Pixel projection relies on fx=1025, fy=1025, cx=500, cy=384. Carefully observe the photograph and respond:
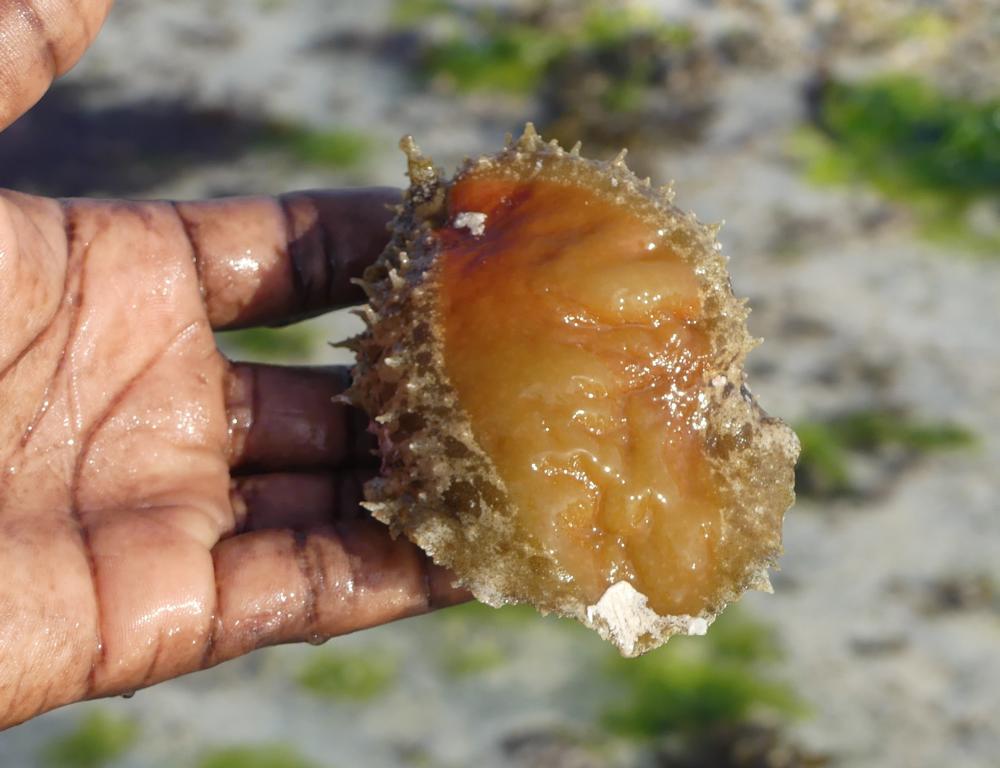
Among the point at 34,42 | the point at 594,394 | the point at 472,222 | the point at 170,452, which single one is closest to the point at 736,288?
the point at 472,222

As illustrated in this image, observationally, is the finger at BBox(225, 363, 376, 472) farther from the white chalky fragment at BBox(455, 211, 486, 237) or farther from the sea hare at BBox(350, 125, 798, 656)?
the white chalky fragment at BBox(455, 211, 486, 237)

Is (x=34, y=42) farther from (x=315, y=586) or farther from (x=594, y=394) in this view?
(x=594, y=394)

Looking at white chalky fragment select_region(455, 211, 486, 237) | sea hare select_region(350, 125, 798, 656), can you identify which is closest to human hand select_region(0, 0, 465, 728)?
sea hare select_region(350, 125, 798, 656)

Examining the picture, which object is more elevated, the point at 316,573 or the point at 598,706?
the point at 316,573

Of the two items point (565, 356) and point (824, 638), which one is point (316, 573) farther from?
point (824, 638)

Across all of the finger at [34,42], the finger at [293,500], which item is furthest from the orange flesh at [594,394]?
the finger at [34,42]

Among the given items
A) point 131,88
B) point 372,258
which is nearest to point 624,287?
point 372,258
